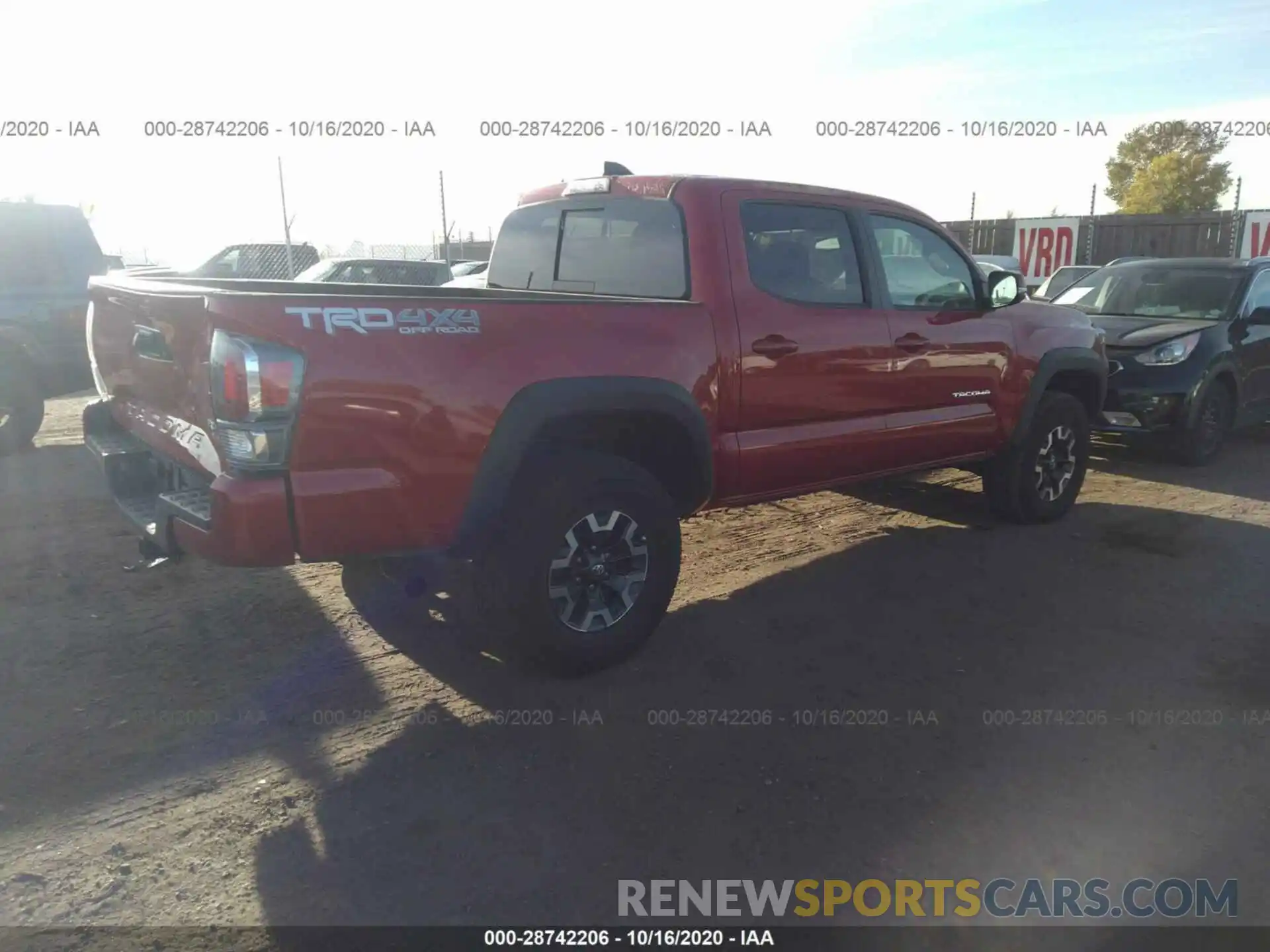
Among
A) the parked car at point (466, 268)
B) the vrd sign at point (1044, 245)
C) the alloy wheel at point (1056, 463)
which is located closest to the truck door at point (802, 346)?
the alloy wheel at point (1056, 463)

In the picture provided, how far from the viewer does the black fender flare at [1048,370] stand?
565 cm

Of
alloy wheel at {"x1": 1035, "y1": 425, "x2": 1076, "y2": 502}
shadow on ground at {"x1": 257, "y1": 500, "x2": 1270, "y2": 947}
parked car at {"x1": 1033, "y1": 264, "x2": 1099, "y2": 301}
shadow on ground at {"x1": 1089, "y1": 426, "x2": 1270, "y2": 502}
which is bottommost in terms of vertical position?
shadow on ground at {"x1": 1089, "y1": 426, "x2": 1270, "y2": 502}

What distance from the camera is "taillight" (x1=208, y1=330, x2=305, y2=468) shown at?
2.85 meters

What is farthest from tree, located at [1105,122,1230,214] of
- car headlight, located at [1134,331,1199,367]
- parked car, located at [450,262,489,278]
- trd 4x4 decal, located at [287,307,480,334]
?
trd 4x4 decal, located at [287,307,480,334]

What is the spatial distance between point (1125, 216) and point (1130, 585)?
19.8 m

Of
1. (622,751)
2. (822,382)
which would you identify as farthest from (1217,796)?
(822,382)

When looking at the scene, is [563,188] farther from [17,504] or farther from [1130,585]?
[17,504]

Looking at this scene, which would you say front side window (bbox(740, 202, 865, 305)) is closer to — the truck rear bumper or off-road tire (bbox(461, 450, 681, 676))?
off-road tire (bbox(461, 450, 681, 676))

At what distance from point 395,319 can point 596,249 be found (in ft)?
5.48

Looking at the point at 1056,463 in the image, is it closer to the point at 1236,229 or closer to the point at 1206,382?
the point at 1206,382

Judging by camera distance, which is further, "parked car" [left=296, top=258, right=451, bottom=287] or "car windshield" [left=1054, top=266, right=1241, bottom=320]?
"parked car" [left=296, top=258, right=451, bottom=287]

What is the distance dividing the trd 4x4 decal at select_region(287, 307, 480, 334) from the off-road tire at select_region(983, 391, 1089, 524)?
12.7ft

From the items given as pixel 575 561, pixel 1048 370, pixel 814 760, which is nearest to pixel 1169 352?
pixel 1048 370

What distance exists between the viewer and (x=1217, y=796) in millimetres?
3064
